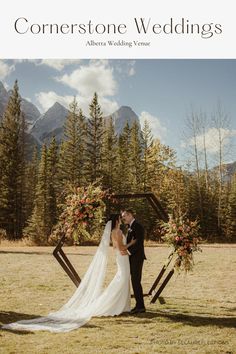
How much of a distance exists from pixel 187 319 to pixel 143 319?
857mm

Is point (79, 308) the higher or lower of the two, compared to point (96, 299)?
lower

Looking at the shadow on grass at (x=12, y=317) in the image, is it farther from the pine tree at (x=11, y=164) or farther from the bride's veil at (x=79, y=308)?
the pine tree at (x=11, y=164)

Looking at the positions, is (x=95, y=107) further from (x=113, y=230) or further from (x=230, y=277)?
(x=113, y=230)

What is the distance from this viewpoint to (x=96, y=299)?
870 cm

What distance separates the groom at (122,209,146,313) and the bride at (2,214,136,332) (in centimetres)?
13

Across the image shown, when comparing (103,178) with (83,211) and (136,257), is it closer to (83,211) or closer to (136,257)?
(83,211)

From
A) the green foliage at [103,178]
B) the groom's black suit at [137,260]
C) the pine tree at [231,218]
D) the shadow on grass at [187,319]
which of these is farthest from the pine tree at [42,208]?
the shadow on grass at [187,319]

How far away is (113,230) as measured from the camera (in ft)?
30.2

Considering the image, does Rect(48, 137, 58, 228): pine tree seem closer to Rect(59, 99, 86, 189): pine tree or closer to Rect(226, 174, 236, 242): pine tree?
Rect(59, 99, 86, 189): pine tree

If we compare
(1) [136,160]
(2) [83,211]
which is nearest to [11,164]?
(1) [136,160]

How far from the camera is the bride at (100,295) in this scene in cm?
801

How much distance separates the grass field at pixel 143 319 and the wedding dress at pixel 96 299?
317 mm
